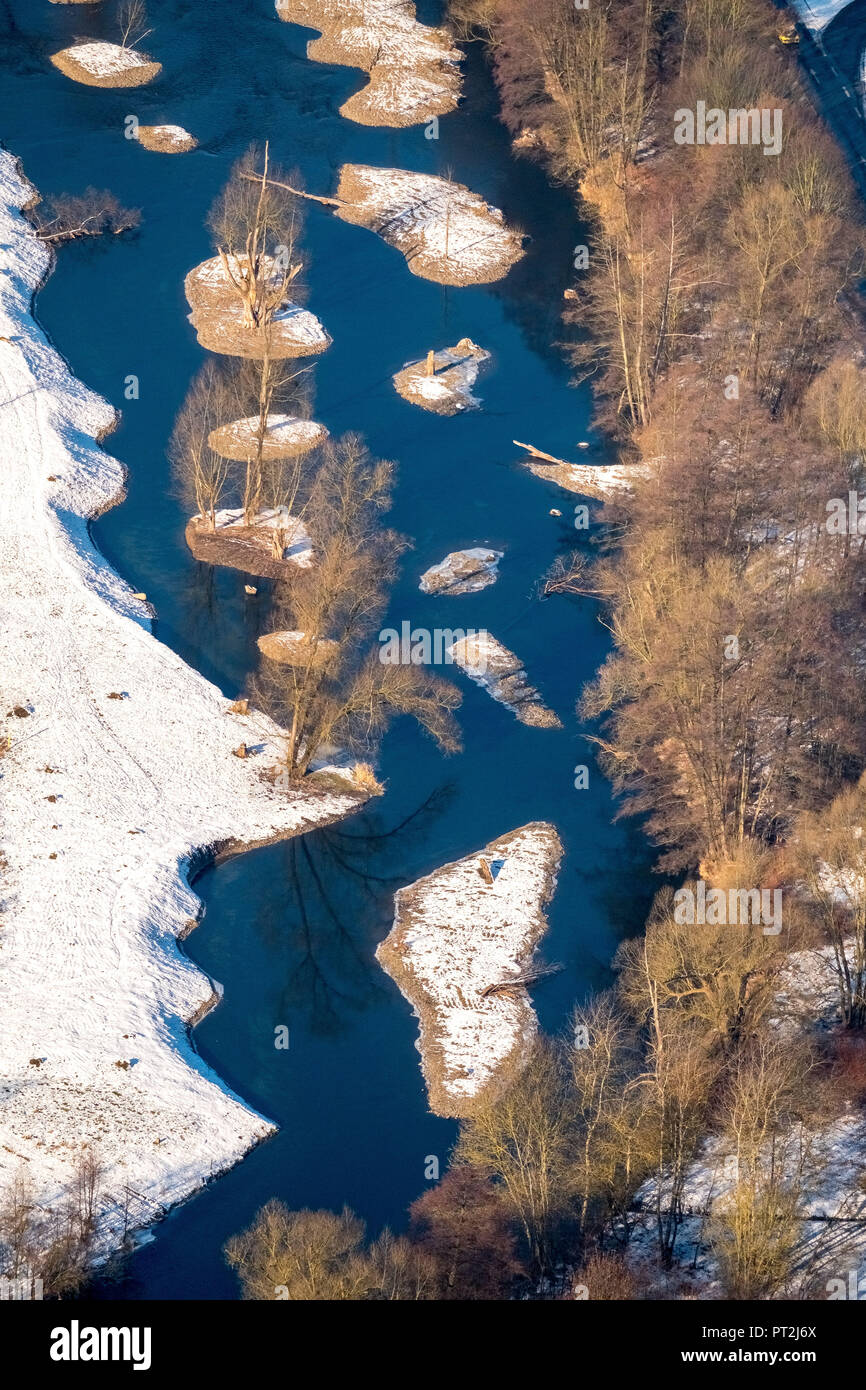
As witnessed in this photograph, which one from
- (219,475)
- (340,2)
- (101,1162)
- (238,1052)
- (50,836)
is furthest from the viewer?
(340,2)

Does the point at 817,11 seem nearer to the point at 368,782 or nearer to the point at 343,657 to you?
the point at 343,657

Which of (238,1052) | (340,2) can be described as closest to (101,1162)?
(238,1052)

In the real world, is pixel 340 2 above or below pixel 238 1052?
above

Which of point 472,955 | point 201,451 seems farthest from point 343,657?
point 201,451
